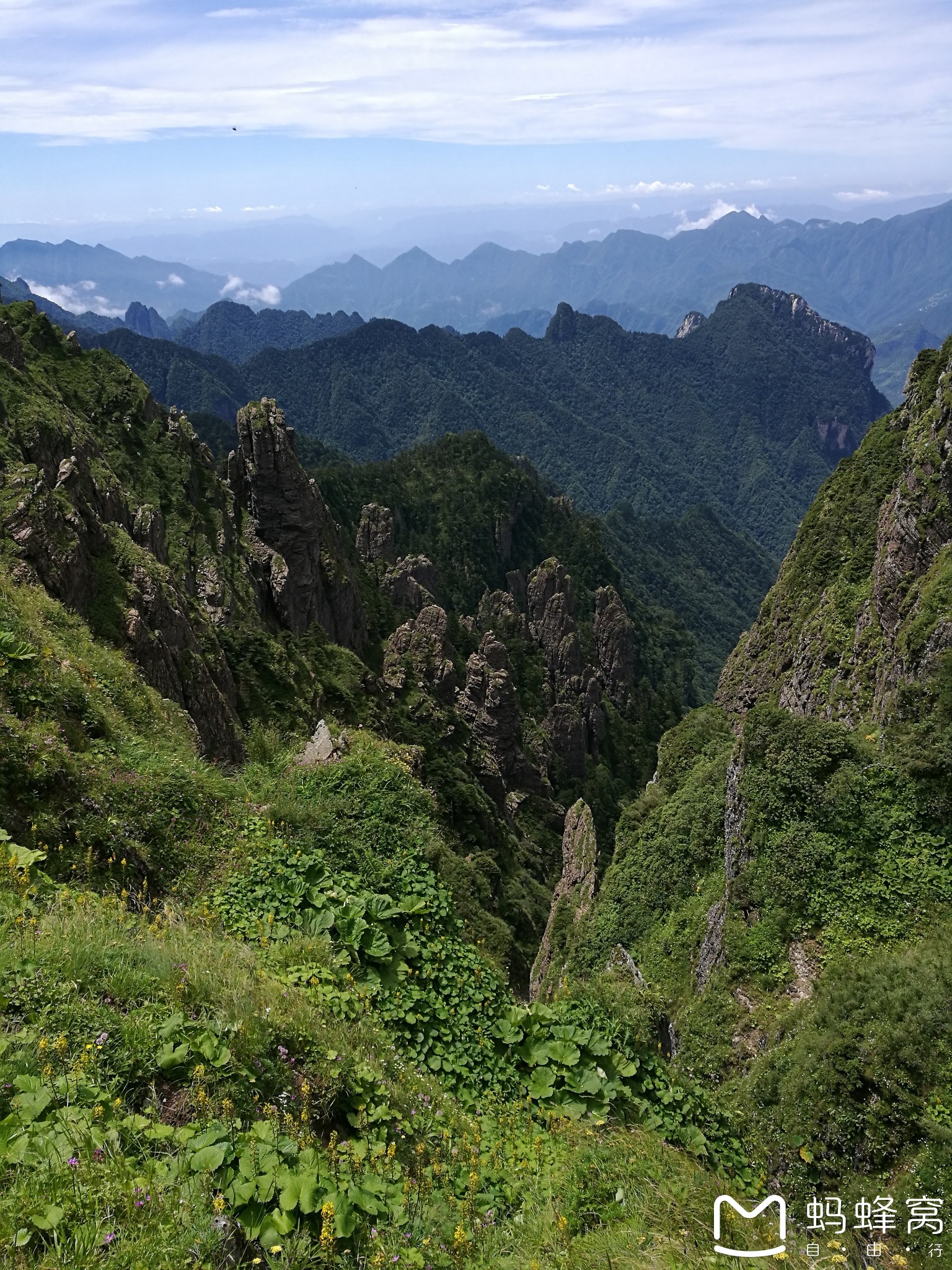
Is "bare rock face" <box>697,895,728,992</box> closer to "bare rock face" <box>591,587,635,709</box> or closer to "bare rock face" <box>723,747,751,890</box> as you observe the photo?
"bare rock face" <box>723,747,751,890</box>

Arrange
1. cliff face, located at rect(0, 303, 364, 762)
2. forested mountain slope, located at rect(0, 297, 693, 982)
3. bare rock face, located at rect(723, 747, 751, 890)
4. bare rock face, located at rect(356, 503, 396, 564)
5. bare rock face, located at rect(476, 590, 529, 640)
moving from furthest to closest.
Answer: bare rock face, located at rect(356, 503, 396, 564), bare rock face, located at rect(476, 590, 529, 640), bare rock face, located at rect(723, 747, 751, 890), forested mountain slope, located at rect(0, 297, 693, 982), cliff face, located at rect(0, 303, 364, 762)

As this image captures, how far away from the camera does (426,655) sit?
47406mm

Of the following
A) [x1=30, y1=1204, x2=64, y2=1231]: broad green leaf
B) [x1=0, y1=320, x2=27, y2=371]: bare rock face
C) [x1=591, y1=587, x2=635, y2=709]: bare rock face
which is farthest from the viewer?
[x1=591, y1=587, x2=635, y2=709]: bare rock face

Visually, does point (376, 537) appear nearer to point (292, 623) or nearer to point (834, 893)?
point (292, 623)

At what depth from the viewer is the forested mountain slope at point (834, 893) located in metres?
11.7

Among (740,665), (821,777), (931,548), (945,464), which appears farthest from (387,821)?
(740,665)

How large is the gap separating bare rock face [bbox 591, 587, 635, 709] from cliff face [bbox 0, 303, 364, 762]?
132 feet

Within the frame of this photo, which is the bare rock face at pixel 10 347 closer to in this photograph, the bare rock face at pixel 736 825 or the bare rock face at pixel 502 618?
the bare rock face at pixel 736 825

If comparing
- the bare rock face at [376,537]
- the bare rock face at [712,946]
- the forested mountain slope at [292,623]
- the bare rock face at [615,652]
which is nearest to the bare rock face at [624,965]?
the bare rock face at [712,946]

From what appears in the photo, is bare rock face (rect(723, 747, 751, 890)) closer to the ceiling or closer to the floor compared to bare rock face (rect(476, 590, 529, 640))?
closer to the ceiling

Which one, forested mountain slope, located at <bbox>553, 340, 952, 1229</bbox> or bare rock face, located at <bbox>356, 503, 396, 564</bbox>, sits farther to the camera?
bare rock face, located at <bbox>356, 503, 396, 564</bbox>

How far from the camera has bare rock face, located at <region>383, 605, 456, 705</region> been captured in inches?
1784

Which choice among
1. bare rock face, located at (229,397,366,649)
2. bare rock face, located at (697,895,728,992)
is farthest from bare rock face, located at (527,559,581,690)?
bare rock face, located at (697,895,728,992)

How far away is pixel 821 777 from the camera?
59.8 feet
